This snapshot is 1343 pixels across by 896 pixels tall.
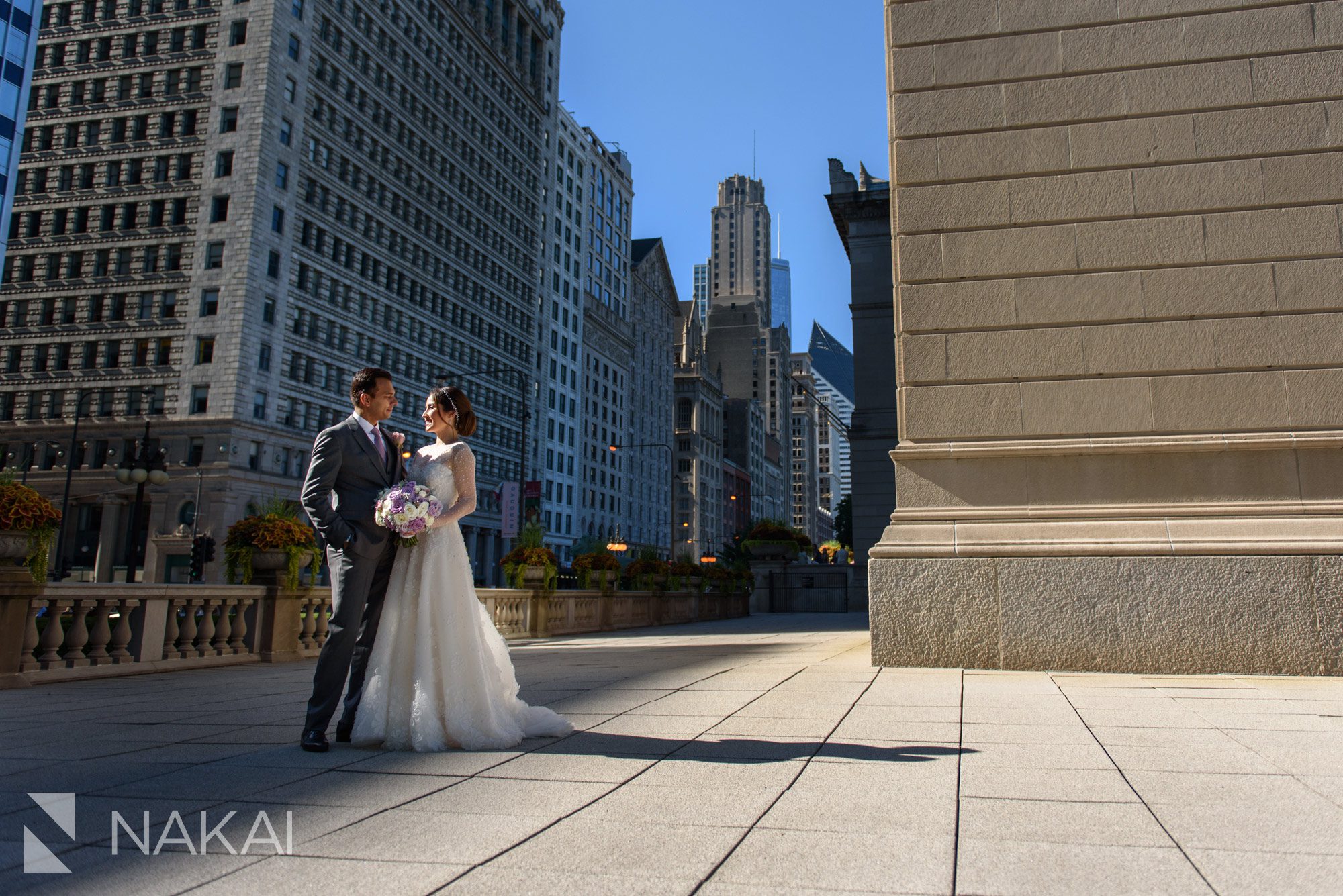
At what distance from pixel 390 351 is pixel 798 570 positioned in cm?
4157

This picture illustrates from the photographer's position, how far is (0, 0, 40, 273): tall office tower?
163 feet

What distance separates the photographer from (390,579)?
6.07 m

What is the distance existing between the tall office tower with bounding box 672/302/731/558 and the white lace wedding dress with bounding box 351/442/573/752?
460 ft

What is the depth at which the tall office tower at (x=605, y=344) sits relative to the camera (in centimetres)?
11188

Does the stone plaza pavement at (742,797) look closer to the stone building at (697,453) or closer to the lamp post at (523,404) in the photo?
the lamp post at (523,404)

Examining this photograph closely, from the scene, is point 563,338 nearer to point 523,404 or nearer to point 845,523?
point 845,523

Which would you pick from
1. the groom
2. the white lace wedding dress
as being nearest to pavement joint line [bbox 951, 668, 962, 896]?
the white lace wedding dress

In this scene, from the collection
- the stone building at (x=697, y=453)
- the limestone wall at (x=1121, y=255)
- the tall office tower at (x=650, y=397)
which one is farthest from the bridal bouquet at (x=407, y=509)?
the stone building at (x=697, y=453)

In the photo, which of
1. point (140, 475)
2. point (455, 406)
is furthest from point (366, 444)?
point (140, 475)

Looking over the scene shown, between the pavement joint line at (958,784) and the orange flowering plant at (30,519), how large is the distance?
29.7ft

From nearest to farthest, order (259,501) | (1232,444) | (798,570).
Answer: (1232,444), (798,570), (259,501)

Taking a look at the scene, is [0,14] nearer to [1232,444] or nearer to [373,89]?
[373,89]

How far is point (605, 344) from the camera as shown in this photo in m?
118

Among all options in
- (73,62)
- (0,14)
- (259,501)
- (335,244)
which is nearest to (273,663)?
(259,501)
